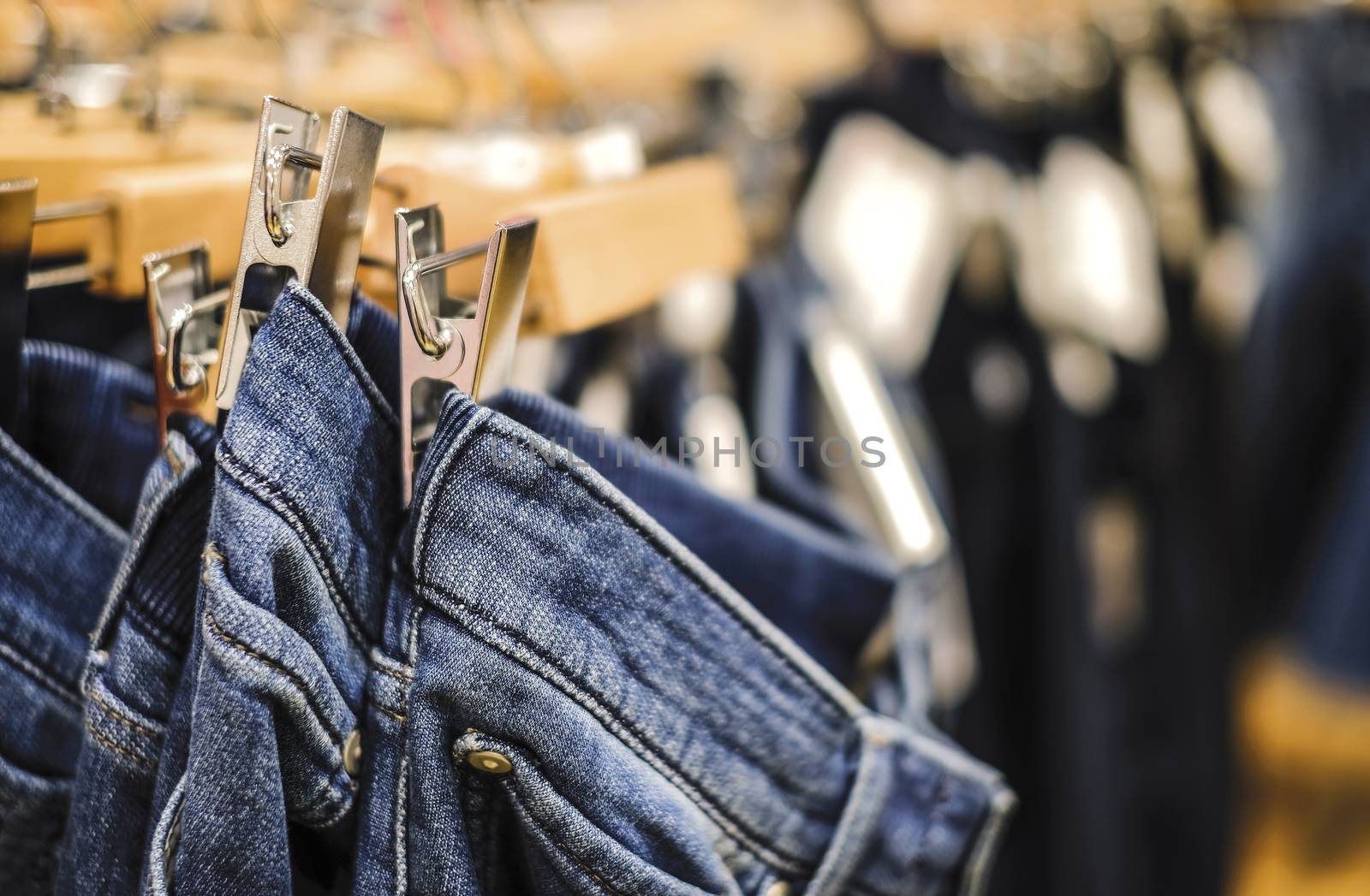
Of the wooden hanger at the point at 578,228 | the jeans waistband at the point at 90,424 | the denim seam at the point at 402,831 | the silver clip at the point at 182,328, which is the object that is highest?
the wooden hanger at the point at 578,228

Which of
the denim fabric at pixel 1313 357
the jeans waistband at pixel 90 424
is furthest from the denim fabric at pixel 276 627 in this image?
the denim fabric at pixel 1313 357

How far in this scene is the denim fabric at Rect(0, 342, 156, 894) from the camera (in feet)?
0.87

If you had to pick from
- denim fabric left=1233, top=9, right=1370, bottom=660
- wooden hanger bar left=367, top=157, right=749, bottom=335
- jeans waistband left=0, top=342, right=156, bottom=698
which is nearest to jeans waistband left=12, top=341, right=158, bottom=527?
jeans waistband left=0, top=342, right=156, bottom=698

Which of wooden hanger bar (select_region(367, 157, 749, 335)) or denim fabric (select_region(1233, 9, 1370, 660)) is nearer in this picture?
wooden hanger bar (select_region(367, 157, 749, 335))

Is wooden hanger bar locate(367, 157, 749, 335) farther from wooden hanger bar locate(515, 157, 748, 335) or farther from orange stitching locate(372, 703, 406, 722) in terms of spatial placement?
orange stitching locate(372, 703, 406, 722)

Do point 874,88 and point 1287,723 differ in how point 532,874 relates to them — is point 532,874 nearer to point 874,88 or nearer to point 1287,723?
point 874,88

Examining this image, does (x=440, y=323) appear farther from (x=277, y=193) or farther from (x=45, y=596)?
(x=45, y=596)

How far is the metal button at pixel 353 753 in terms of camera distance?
24 cm

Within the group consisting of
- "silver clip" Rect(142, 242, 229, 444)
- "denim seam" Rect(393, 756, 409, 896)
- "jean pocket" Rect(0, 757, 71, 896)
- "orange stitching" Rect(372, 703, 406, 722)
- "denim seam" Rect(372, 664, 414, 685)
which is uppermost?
"silver clip" Rect(142, 242, 229, 444)

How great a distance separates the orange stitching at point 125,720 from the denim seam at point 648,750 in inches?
3.6

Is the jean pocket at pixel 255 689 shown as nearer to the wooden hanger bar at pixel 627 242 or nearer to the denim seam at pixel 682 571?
the denim seam at pixel 682 571

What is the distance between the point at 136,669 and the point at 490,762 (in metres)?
0.10

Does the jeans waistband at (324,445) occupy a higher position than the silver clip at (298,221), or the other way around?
the silver clip at (298,221)

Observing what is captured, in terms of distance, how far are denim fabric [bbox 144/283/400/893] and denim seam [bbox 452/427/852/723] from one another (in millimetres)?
33
